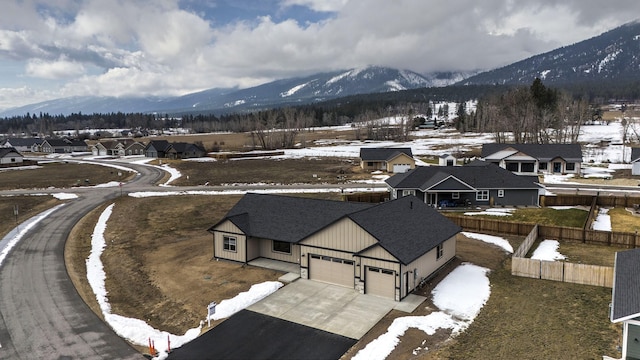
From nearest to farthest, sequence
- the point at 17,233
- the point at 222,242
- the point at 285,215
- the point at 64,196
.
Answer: the point at 285,215
the point at 222,242
the point at 17,233
the point at 64,196

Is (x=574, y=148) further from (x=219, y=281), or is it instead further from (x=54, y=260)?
(x=54, y=260)

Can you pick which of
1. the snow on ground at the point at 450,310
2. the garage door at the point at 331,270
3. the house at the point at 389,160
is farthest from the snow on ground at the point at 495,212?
the house at the point at 389,160

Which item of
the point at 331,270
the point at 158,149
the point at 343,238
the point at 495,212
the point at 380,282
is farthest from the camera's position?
the point at 158,149

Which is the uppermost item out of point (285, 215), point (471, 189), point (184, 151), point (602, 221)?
point (184, 151)

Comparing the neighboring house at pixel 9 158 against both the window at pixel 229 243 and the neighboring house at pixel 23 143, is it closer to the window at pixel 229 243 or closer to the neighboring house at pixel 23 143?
the neighboring house at pixel 23 143

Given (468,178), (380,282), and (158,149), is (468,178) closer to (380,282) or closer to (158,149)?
(380,282)

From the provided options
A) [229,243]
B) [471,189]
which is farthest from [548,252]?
[229,243]

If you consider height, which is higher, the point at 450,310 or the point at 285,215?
the point at 285,215
